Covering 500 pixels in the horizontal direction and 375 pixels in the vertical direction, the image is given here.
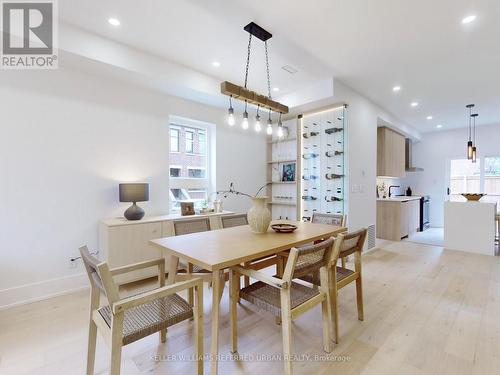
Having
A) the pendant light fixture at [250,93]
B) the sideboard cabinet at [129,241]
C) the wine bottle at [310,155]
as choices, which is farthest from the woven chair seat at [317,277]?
the wine bottle at [310,155]

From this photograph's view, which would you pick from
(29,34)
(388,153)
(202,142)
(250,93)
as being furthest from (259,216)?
(388,153)

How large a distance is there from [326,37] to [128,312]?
3.10 m

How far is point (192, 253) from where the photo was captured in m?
1.66

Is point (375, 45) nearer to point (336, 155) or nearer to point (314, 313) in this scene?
point (336, 155)

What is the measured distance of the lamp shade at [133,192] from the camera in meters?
2.99

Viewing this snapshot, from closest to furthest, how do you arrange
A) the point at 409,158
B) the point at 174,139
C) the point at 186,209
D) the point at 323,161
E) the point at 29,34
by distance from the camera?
1. the point at 29,34
2. the point at 186,209
3. the point at 174,139
4. the point at 323,161
5. the point at 409,158

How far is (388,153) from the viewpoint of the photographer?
5.76 metres

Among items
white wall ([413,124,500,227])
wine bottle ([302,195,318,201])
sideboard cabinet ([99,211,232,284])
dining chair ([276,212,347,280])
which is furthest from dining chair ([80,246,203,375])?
white wall ([413,124,500,227])

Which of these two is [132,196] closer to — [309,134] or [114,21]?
[114,21]

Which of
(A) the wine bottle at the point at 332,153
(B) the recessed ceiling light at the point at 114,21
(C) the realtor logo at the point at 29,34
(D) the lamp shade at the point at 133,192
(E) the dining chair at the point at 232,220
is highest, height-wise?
(B) the recessed ceiling light at the point at 114,21

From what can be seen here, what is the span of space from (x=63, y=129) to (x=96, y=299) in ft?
7.19

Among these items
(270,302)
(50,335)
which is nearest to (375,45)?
(270,302)

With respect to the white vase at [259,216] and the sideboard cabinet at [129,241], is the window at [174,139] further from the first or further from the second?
the white vase at [259,216]

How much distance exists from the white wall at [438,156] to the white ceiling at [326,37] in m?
3.34
